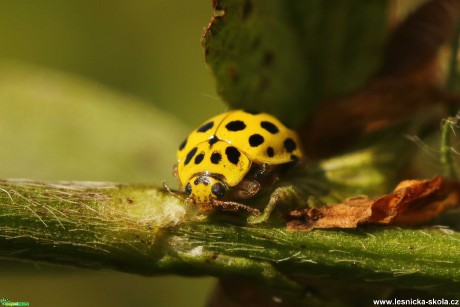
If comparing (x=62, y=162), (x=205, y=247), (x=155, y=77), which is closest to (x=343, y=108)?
(x=205, y=247)

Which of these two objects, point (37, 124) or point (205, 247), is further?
point (37, 124)

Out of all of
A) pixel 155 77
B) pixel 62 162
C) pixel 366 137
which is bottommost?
pixel 366 137

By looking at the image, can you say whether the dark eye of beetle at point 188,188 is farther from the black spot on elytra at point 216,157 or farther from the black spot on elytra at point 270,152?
the black spot on elytra at point 270,152

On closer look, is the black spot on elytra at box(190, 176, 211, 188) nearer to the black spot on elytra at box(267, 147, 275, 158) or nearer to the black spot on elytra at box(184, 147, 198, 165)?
the black spot on elytra at box(184, 147, 198, 165)

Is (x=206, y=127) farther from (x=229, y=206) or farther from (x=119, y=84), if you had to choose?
(x=119, y=84)

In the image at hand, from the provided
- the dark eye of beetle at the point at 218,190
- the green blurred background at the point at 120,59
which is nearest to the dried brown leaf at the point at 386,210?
the dark eye of beetle at the point at 218,190

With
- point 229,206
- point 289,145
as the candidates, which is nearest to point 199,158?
point 289,145

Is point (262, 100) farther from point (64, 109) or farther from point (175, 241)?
point (64, 109)
